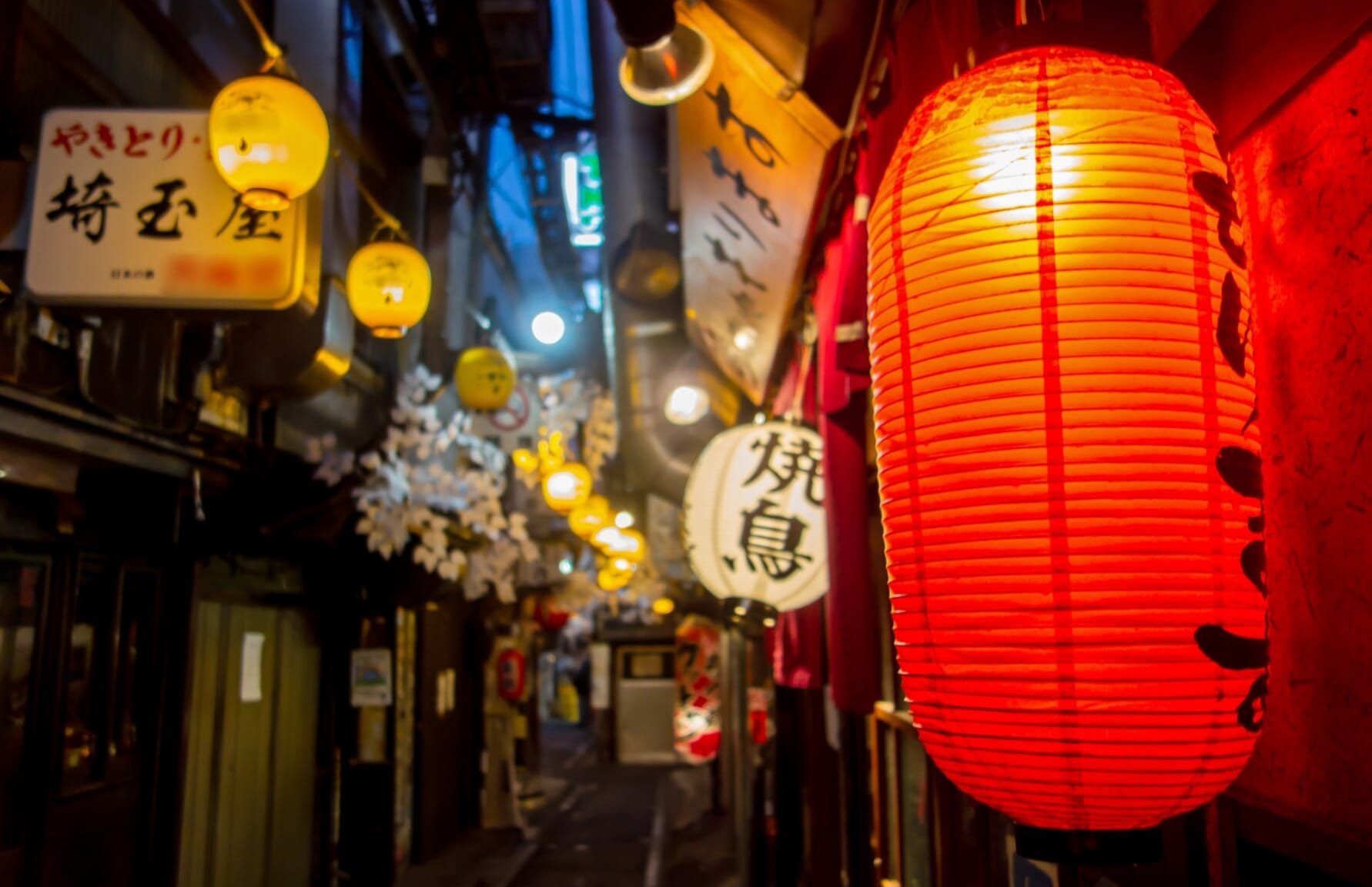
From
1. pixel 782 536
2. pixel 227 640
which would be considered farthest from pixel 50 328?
pixel 782 536

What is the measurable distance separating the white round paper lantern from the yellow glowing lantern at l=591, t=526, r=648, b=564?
479 inches

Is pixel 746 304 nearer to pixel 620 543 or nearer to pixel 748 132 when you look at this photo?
pixel 748 132

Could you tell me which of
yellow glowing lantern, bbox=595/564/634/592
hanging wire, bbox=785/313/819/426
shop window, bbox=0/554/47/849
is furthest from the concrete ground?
hanging wire, bbox=785/313/819/426

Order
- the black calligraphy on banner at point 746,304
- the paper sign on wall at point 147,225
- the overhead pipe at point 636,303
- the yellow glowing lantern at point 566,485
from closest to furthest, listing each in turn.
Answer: the paper sign on wall at point 147,225, the black calligraphy on banner at point 746,304, the overhead pipe at point 636,303, the yellow glowing lantern at point 566,485

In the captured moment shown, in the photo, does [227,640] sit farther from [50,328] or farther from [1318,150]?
[1318,150]

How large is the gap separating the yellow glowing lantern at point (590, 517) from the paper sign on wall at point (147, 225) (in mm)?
10858

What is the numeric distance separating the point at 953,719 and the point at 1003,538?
448 mm

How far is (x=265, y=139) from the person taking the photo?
608cm

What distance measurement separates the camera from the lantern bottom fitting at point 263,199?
20.5 feet

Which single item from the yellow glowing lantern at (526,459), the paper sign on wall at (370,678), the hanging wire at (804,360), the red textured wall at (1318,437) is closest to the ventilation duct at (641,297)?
the yellow glowing lantern at (526,459)

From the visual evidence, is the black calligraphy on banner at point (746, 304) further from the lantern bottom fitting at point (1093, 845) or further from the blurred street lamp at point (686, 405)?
the lantern bottom fitting at point (1093, 845)

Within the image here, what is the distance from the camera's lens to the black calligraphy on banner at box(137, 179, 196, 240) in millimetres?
6812

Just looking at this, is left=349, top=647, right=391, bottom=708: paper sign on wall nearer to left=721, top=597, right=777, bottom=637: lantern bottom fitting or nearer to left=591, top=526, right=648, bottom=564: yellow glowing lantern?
left=591, top=526, right=648, bottom=564: yellow glowing lantern

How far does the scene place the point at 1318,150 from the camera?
230 centimetres
